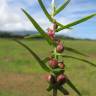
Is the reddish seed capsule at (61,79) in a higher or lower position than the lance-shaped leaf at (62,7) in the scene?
lower

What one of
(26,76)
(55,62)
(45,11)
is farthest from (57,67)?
(26,76)

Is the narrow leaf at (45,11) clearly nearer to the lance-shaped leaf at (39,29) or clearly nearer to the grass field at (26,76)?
the lance-shaped leaf at (39,29)

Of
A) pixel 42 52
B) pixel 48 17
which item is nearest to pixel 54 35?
pixel 48 17

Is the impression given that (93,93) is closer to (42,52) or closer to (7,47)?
(42,52)

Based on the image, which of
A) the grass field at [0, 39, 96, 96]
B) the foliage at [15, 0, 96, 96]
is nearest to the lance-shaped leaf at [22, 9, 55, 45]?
the foliage at [15, 0, 96, 96]

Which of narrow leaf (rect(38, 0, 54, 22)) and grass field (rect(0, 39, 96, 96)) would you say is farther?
grass field (rect(0, 39, 96, 96))

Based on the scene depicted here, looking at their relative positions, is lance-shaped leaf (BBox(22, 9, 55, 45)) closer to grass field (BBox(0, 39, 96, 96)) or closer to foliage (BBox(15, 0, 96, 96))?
foliage (BBox(15, 0, 96, 96))

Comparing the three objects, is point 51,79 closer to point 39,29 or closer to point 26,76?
point 39,29

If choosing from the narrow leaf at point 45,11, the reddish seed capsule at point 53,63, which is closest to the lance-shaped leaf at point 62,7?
the narrow leaf at point 45,11

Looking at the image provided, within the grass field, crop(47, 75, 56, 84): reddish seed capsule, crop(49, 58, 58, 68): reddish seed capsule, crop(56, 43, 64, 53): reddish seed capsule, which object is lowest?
the grass field

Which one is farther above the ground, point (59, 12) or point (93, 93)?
point (59, 12)

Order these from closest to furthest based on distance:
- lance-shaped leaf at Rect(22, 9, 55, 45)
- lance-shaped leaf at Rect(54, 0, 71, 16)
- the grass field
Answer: lance-shaped leaf at Rect(22, 9, 55, 45) < lance-shaped leaf at Rect(54, 0, 71, 16) < the grass field
